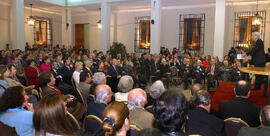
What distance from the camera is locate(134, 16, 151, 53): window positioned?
1527 cm

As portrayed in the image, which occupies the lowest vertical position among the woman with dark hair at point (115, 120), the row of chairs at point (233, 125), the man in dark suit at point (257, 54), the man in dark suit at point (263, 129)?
the row of chairs at point (233, 125)

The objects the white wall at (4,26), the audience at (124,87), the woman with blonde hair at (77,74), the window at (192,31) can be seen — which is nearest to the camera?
the audience at (124,87)

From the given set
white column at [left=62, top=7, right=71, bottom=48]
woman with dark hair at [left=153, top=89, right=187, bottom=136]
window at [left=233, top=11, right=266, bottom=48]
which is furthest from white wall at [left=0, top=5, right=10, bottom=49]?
woman with dark hair at [left=153, top=89, right=187, bottom=136]

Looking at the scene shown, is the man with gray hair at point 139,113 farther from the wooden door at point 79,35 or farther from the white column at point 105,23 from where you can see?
the wooden door at point 79,35

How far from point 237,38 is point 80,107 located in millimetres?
11621

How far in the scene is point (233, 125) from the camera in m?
2.34

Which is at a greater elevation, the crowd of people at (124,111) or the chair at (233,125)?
the crowd of people at (124,111)

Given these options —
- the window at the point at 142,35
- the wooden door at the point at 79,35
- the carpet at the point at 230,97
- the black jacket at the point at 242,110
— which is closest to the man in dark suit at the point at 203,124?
the black jacket at the point at 242,110

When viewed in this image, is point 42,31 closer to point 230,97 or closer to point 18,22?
point 18,22

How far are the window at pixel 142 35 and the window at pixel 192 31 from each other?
2.22 metres

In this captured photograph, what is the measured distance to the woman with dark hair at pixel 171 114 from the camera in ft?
4.89

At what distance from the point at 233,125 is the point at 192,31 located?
12.2 meters

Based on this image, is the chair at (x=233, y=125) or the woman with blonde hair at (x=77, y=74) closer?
the chair at (x=233, y=125)

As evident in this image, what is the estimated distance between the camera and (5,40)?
14.1 meters
